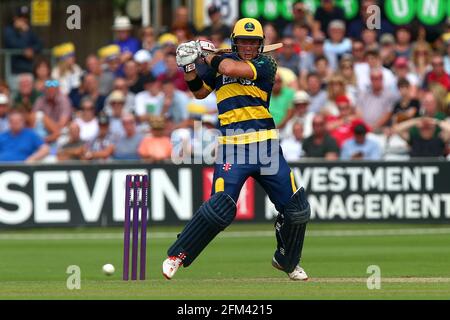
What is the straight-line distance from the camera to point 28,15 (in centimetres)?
2480

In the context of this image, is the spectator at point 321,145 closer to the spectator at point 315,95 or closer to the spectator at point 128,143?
the spectator at point 315,95

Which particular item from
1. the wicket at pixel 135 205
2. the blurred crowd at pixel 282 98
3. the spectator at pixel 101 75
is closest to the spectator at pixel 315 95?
the blurred crowd at pixel 282 98

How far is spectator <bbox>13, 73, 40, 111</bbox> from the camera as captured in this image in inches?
878

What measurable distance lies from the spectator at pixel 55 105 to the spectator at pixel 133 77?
112 cm

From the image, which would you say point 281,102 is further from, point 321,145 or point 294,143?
point 321,145

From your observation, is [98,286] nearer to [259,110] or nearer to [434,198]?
[259,110]

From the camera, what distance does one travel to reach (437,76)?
21.0 m

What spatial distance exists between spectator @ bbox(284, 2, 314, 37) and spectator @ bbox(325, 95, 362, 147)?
2233 mm

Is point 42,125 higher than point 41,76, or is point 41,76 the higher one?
point 41,76

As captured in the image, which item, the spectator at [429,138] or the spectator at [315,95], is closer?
the spectator at [429,138]

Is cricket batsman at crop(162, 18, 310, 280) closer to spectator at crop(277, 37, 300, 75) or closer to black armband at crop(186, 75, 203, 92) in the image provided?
black armband at crop(186, 75, 203, 92)

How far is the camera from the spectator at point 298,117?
66.8 feet

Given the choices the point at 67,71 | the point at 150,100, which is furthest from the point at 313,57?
the point at 67,71

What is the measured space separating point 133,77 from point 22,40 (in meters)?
2.83
